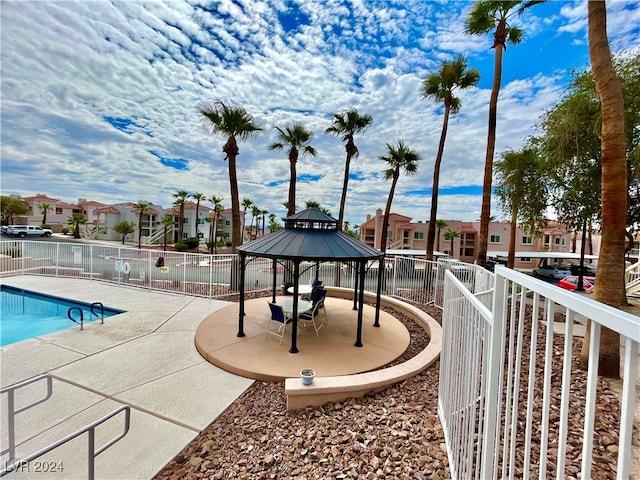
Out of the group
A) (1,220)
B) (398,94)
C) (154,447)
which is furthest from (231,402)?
(1,220)

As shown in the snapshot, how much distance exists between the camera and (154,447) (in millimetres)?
3348

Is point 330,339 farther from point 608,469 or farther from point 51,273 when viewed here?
point 51,273

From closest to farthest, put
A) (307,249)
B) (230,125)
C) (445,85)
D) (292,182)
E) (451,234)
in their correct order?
(307,249)
(230,125)
(445,85)
(292,182)
(451,234)

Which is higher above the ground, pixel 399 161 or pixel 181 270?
pixel 399 161

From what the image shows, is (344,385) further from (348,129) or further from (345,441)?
(348,129)

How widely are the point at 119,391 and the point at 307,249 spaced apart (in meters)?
4.10

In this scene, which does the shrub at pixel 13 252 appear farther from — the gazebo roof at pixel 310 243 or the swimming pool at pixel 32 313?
the gazebo roof at pixel 310 243

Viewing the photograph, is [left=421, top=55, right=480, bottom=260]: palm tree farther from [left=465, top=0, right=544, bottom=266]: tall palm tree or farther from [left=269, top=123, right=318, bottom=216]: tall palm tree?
[left=269, top=123, right=318, bottom=216]: tall palm tree

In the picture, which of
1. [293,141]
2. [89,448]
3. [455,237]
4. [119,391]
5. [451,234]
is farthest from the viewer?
[455,237]

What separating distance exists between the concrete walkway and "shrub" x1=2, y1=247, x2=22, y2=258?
1094 cm

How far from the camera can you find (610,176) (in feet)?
15.2

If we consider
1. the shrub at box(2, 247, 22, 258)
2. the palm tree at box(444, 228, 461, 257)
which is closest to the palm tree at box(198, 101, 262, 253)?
the shrub at box(2, 247, 22, 258)

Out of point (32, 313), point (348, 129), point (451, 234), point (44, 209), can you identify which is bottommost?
point (32, 313)

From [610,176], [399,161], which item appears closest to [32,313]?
[610,176]
